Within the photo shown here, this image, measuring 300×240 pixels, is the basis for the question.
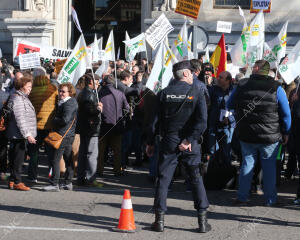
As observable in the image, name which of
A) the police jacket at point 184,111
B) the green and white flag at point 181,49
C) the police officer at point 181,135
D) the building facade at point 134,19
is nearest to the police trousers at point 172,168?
the police officer at point 181,135

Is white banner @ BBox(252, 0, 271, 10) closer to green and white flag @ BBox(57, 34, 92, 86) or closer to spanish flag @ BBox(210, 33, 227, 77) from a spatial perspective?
spanish flag @ BBox(210, 33, 227, 77)

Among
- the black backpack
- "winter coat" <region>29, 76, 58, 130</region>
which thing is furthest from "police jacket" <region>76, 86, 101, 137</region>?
the black backpack

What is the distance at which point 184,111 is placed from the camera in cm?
743

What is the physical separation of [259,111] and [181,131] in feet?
5.43

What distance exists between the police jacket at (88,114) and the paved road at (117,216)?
91 centimetres

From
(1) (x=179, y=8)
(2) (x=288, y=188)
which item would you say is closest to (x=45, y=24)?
(1) (x=179, y=8)

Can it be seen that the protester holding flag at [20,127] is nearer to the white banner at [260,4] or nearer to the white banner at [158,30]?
the white banner at [158,30]

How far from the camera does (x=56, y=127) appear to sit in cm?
991

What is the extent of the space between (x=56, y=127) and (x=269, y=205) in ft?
10.8

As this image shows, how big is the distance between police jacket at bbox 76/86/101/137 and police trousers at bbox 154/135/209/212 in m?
2.88

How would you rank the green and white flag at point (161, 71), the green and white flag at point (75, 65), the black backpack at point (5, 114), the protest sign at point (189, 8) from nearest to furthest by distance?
the black backpack at point (5, 114)
the green and white flag at point (161, 71)
the green and white flag at point (75, 65)
the protest sign at point (189, 8)

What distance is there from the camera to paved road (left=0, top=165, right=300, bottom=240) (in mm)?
7262

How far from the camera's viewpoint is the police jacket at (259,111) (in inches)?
342

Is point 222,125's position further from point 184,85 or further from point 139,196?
point 184,85
